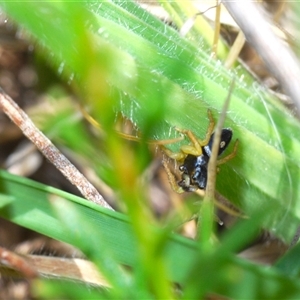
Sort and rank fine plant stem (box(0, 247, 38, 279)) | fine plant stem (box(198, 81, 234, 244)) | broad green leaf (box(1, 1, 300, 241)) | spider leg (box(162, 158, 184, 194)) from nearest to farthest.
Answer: fine plant stem (box(198, 81, 234, 244)), fine plant stem (box(0, 247, 38, 279)), broad green leaf (box(1, 1, 300, 241)), spider leg (box(162, 158, 184, 194))

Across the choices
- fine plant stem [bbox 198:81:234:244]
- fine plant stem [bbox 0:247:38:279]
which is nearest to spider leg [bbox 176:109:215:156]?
fine plant stem [bbox 198:81:234:244]

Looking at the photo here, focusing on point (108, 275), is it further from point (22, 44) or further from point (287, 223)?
point (22, 44)

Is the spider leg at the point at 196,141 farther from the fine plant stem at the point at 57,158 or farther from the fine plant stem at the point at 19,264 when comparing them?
the fine plant stem at the point at 19,264

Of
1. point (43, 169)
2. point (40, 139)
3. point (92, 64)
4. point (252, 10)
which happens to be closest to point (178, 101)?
point (252, 10)

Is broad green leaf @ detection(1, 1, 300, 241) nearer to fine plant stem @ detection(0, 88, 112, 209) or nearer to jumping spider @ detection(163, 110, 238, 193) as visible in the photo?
jumping spider @ detection(163, 110, 238, 193)

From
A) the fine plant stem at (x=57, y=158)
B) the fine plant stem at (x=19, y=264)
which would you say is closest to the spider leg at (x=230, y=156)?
the fine plant stem at (x=57, y=158)

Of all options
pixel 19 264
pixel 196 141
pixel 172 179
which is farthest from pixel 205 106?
pixel 19 264

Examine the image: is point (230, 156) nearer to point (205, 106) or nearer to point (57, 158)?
point (205, 106)

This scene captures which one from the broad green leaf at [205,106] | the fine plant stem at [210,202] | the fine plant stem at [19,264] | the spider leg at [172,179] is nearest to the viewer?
the fine plant stem at [210,202]
